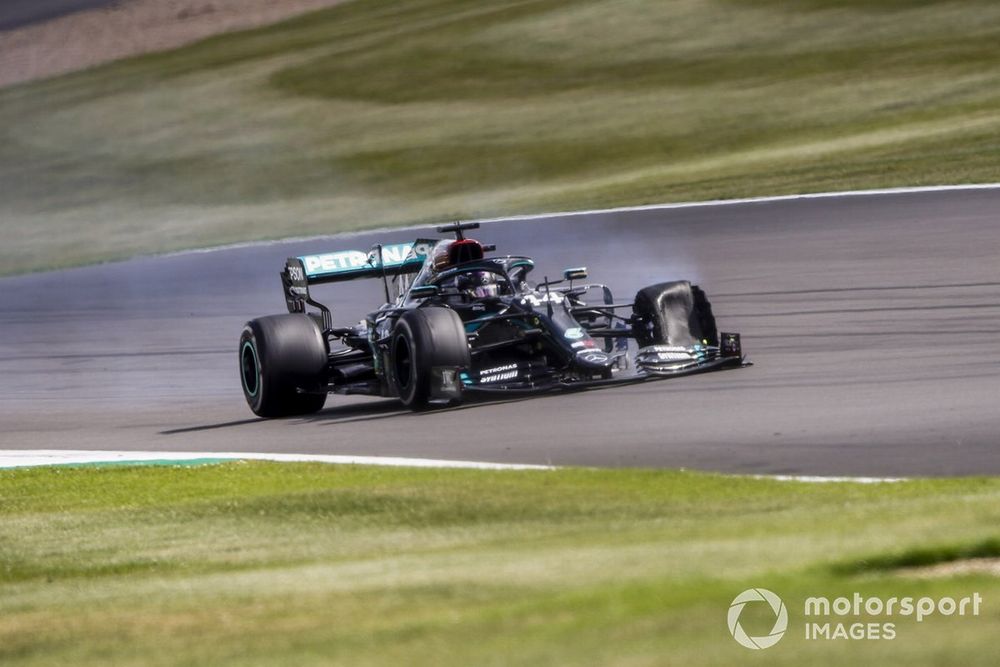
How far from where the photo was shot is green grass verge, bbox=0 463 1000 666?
553 cm

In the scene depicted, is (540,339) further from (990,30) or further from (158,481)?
(990,30)

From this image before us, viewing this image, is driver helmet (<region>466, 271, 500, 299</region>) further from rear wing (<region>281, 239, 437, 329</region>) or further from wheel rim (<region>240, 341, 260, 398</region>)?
wheel rim (<region>240, 341, 260, 398</region>)

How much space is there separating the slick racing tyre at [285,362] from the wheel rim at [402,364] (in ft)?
3.17

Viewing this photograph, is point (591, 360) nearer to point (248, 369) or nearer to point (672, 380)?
point (672, 380)

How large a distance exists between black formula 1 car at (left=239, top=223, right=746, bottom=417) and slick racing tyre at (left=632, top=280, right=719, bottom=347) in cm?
1

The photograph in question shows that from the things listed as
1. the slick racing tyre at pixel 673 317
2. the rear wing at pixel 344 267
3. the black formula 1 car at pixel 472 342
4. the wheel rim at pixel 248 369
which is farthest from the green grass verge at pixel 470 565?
the rear wing at pixel 344 267

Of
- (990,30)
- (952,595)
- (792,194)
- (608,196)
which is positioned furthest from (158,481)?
(990,30)

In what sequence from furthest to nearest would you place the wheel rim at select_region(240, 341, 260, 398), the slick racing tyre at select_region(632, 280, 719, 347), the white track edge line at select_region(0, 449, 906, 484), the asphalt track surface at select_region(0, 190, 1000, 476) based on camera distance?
the wheel rim at select_region(240, 341, 260, 398), the slick racing tyre at select_region(632, 280, 719, 347), the asphalt track surface at select_region(0, 190, 1000, 476), the white track edge line at select_region(0, 449, 906, 484)

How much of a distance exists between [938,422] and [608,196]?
629 inches

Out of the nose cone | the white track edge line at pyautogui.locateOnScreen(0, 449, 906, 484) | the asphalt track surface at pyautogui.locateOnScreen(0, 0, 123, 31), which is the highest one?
the asphalt track surface at pyautogui.locateOnScreen(0, 0, 123, 31)

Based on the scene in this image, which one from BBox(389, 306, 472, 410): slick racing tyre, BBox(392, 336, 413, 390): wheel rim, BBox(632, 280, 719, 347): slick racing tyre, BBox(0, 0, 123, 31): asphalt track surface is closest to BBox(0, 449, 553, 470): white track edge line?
BBox(389, 306, 472, 410): slick racing tyre

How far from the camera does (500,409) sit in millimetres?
13430

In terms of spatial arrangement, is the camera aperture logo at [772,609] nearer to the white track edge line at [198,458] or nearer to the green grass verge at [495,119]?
the white track edge line at [198,458]

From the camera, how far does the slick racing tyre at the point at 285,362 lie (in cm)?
1450
